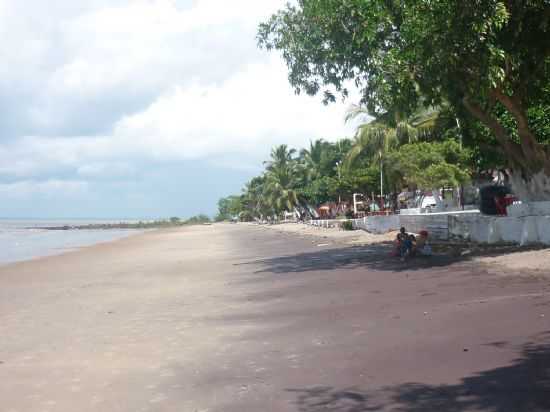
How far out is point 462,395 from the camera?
16.2ft

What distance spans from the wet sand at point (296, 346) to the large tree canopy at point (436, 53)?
13.9ft

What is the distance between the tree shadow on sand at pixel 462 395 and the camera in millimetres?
4668

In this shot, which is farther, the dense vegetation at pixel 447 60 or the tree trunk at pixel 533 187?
the tree trunk at pixel 533 187

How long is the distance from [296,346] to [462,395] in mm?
2769

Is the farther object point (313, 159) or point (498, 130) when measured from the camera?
point (313, 159)

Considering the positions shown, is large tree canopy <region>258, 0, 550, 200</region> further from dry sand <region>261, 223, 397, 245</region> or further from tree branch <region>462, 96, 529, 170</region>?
dry sand <region>261, 223, 397, 245</region>

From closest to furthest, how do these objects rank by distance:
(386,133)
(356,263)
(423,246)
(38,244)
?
(423,246)
(356,263)
(386,133)
(38,244)

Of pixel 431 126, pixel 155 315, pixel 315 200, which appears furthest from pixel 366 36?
pixel 315 200

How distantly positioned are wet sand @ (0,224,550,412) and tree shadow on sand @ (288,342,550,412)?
15 millimetres

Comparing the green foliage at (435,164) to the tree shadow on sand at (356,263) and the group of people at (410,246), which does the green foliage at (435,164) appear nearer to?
the tree shadow on sand at (356,263)

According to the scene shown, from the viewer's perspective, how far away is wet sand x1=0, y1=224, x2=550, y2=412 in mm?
5297

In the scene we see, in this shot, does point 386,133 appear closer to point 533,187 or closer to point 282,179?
point 533,187

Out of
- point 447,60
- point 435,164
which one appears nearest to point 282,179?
point 435,164

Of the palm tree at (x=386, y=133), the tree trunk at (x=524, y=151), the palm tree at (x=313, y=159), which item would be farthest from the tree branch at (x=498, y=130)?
the palm tree at (x=313, y=159)
